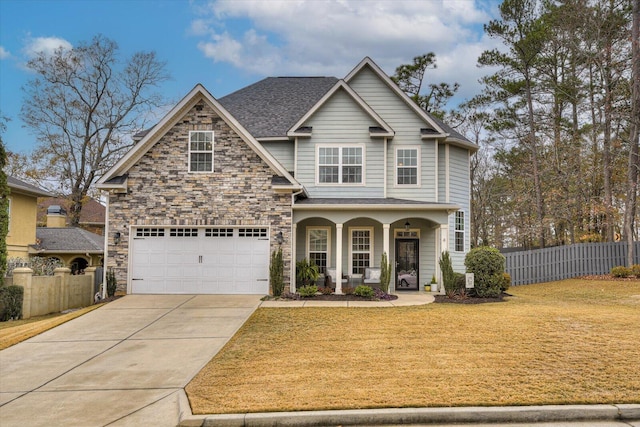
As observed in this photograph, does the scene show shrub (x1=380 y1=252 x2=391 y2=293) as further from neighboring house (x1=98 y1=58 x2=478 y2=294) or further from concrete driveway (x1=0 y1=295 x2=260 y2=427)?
concrete driveway (x1=0 y1=295 x2=260 y2=427)

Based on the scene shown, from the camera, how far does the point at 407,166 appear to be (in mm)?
20016

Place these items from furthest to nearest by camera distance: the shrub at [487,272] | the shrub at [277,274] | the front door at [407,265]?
the front door at [407,265], the shrub at [487,272], the shrub at [277,274]

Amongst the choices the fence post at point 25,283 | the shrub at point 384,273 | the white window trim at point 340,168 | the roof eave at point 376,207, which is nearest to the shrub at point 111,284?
the fence post at point 25,283

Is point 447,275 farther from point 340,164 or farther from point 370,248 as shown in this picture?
point 340,164

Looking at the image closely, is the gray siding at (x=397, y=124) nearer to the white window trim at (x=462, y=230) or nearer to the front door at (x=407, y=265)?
the white window trim at (x=462, y=230)

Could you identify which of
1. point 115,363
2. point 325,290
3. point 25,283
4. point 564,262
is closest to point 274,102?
point 325,290

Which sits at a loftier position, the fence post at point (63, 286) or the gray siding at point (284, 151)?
the gray siding at point (284, 151)

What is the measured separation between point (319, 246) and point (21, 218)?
14.6 metres

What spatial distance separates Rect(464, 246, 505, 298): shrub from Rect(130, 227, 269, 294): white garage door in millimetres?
7167

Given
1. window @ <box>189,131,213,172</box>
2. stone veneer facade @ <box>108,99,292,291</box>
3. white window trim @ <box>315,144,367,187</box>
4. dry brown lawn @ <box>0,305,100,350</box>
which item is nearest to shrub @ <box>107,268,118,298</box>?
stone veneer facade @ <box>108,99,292,291</box>

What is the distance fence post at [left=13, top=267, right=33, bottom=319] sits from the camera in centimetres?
1540

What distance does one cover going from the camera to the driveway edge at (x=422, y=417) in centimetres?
600

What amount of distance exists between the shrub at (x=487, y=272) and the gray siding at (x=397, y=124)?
3721 mm

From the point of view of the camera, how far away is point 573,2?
25797mm
